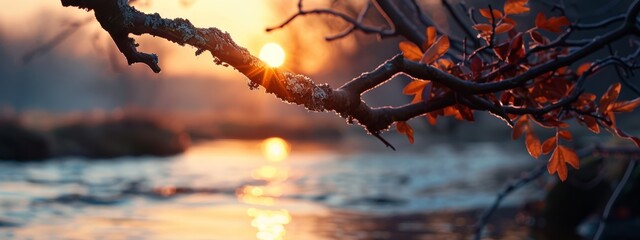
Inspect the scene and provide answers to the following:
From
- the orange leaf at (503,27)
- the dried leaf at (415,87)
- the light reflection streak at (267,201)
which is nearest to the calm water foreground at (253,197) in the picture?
the light reflection streak at (267,201)

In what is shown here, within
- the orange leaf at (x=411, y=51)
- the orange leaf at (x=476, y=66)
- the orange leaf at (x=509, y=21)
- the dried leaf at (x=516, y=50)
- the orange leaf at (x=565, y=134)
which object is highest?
the orange leaf at (x=509, y=21)

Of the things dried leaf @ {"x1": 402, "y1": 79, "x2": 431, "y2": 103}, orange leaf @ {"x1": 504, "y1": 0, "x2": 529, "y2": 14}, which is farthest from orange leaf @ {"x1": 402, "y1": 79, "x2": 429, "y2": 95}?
orange leaf @ {"x1": 504, "y1": 0, "x2": 529, "y2": 14}

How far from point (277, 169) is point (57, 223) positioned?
1014 cm

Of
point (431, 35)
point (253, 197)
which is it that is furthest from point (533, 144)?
point (253, 197)

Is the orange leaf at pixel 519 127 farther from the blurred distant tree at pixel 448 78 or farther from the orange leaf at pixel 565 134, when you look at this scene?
the orange leaf at pixel 565 134

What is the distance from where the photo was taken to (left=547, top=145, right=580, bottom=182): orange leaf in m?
3.71

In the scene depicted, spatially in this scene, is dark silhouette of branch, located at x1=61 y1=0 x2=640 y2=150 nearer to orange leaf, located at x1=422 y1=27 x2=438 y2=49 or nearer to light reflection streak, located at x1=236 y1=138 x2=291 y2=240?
orange leaf, located at x1=422 y1=27 x2=438 y2=49

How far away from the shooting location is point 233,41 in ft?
10.6

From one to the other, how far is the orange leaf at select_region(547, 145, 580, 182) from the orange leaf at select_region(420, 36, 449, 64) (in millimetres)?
679

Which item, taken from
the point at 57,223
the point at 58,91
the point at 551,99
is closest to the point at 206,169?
the point at 57,223

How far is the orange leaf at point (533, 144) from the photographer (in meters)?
3.86

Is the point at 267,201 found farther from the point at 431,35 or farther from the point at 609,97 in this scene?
the point at 431,35

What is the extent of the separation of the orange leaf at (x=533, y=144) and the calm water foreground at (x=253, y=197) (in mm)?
5415

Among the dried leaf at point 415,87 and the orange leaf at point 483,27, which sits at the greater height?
the orange leaf at point 483,27
